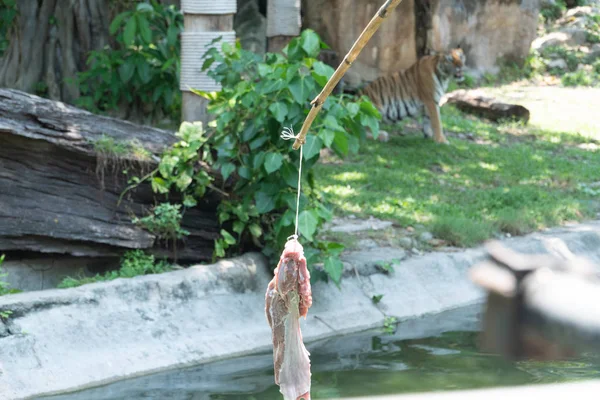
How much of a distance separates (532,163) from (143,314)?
6.69 metres

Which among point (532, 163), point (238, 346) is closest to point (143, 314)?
point (238, 346)

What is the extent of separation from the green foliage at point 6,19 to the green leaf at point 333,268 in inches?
223

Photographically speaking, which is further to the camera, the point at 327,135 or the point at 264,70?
the point at 264,70

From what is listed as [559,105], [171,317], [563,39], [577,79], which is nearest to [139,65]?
[171,317]

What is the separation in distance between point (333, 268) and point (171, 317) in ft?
4.06

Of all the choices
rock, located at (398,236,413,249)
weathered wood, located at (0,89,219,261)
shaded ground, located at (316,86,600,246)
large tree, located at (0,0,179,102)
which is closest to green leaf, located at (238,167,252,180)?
weathered wood, located at (0,89,219,261)

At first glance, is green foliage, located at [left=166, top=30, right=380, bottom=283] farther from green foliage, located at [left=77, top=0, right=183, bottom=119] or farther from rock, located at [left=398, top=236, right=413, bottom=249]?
green foliage, located at [left=77, top=0, right=183, bottom=119]

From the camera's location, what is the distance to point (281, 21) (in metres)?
7.90

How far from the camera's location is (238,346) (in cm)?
591

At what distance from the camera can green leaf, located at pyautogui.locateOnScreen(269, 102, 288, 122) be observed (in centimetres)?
606

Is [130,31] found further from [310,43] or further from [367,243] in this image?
[367,243]

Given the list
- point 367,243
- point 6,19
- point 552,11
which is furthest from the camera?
point 552,11

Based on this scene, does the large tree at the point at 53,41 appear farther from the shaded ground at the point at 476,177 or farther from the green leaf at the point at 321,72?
the green leaf at the point at 321,72

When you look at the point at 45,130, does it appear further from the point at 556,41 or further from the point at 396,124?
the point at 556,41
